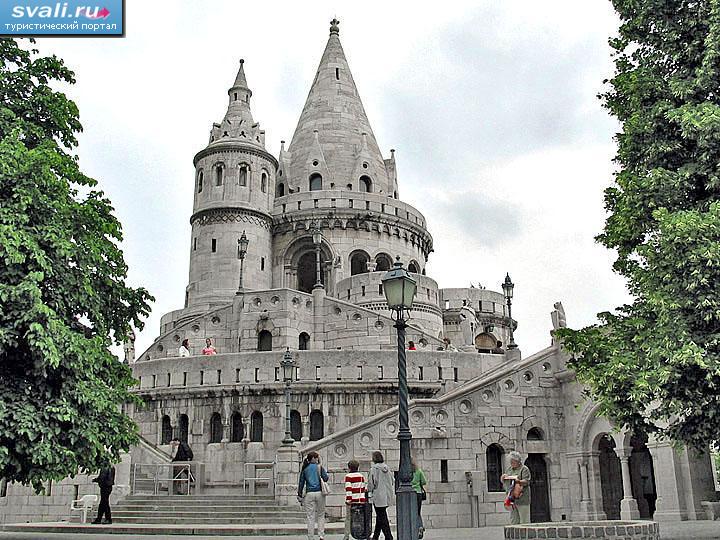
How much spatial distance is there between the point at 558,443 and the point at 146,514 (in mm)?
11308

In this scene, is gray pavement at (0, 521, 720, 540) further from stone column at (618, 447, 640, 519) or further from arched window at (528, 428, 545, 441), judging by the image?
arched window at (528, 428, 545, 441)

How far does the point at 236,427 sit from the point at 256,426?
0.76 meters

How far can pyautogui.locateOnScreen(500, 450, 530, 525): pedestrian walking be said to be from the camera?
538 inches

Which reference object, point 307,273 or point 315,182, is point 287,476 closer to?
point 307,273

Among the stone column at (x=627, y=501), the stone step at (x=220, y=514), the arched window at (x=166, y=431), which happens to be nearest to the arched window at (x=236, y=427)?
the arched window at (x=166, y=431)

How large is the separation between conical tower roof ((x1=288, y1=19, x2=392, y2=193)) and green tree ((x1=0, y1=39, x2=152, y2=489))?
28.3m

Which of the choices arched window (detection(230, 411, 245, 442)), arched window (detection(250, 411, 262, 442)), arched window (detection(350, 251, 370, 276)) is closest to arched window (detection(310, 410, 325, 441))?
arched window (detection(250, 411, 262, 442))

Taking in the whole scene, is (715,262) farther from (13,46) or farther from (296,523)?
(13,46)

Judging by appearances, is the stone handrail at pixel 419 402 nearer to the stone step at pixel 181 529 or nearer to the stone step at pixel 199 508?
the stone step at pixel 199 508

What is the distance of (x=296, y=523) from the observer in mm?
18766

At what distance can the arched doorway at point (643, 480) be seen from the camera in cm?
2291

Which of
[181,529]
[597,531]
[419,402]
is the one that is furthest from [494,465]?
[597,531]

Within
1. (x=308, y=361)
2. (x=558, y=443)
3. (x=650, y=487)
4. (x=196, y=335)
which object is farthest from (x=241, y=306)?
(x=650, y=487)

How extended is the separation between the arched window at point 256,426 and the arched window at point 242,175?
15745 millimetres
